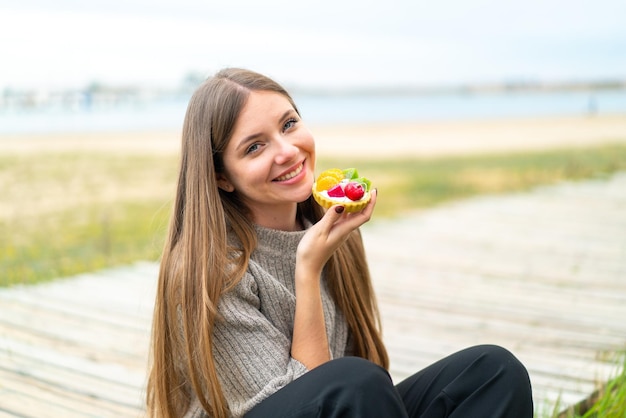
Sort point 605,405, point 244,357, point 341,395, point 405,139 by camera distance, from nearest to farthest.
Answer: point 341,395
point 244,357
point 605,405
point 405,139

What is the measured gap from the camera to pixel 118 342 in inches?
163

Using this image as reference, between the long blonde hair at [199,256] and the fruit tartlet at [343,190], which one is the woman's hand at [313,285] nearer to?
the fruit tartlet at [343,190]

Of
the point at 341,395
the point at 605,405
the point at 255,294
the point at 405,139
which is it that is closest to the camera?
the point at 341,395

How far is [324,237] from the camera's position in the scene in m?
2.31

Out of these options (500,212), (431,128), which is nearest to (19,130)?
(431,128)

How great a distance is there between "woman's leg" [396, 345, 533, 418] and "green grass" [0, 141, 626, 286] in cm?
357

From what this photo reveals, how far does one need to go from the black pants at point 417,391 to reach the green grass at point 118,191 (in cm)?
357

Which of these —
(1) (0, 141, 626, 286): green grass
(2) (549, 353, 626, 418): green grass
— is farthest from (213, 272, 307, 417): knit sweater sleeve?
(1) (0, 141, 626, 286): green grass

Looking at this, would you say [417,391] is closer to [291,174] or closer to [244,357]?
[244,357]

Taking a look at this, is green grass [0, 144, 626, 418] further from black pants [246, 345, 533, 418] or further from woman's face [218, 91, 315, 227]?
woman's face [218, 91, 315, 227]

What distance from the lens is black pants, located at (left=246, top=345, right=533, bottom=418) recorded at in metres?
2.05

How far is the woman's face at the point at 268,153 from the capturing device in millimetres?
2393

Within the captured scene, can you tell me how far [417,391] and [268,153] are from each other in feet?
2.67

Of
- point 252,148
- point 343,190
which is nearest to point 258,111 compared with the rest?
point 252,148
